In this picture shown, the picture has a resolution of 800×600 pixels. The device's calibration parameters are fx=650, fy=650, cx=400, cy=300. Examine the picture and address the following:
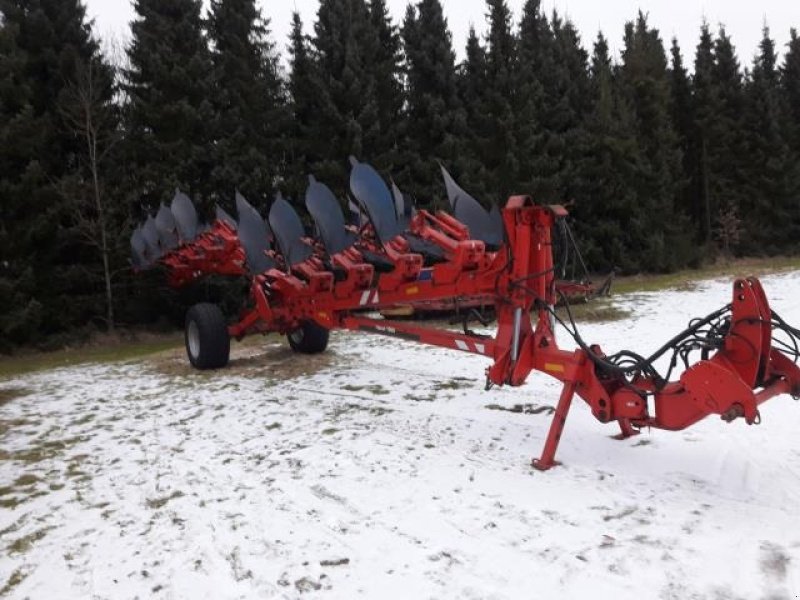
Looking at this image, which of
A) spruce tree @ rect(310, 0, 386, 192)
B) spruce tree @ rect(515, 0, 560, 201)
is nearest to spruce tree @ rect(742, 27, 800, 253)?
spruce tree @ rect(515, 0, 560, 201)

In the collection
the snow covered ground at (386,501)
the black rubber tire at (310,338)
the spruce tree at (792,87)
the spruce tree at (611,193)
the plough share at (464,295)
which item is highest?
the spruce tree at (792,87)

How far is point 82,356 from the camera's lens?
12.6m

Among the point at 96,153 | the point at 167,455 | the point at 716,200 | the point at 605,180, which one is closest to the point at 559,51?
the point at 605,180

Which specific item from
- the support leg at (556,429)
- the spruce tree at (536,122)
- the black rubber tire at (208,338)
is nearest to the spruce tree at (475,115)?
the spruce tree at (536,122)

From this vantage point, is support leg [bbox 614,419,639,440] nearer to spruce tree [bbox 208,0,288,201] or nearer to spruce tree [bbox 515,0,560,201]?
spruce tree [bbox 208,0,288,201]

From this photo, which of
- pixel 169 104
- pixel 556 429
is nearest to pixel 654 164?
pixel 169 104

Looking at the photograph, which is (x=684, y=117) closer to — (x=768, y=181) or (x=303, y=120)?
(x=768, y=181)

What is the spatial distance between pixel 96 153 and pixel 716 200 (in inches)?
1172

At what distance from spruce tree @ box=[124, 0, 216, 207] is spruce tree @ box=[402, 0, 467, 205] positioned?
6.62m

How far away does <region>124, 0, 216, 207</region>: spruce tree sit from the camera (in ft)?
53.3

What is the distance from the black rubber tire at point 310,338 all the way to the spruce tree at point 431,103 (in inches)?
432

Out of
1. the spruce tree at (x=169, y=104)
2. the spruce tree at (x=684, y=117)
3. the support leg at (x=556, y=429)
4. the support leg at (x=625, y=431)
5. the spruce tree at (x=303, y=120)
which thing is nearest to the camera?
the support leg at (x=556, y=429)

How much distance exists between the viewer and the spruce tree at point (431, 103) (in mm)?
20734

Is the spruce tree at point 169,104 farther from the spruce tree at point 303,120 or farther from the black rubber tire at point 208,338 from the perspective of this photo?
the black rubber tire at point 208,338
